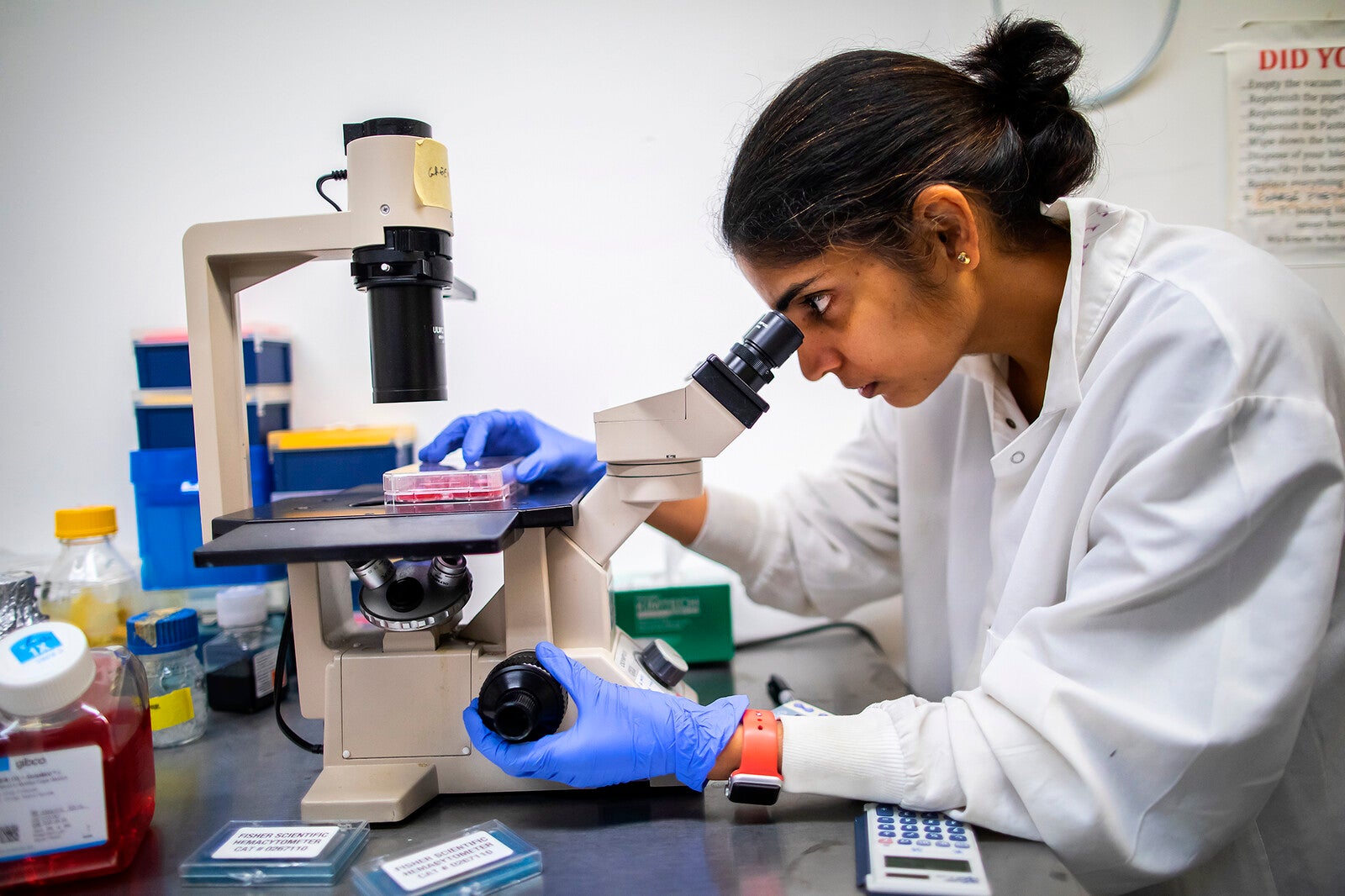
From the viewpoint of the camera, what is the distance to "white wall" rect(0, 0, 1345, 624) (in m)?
1.36

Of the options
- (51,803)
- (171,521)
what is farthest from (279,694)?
(171,521)

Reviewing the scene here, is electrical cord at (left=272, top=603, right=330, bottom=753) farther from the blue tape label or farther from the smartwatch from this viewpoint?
the smartwatch

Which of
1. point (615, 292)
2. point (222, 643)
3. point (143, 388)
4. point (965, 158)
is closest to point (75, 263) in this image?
point (143, 388)

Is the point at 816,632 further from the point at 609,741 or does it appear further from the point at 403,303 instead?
the point at 403,303

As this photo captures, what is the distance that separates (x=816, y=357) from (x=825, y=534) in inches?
17.8

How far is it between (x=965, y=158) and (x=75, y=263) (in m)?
1.45

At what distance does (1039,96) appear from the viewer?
3.06 feet

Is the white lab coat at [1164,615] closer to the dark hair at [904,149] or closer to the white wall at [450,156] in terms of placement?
the dark hair at [904,149]

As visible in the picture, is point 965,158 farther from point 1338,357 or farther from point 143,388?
point 143,388

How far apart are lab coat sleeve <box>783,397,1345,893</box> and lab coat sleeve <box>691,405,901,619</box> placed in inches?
23.0

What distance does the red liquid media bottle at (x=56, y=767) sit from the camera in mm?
652

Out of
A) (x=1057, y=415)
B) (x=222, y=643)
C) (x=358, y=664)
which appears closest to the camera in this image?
(x=358, y=664)

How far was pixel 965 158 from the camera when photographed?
2.87 ft

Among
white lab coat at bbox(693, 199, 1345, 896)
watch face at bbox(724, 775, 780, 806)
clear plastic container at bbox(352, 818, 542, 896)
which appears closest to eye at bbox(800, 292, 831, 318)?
white lab coat at bbox(693, 199, 1345, 896)
